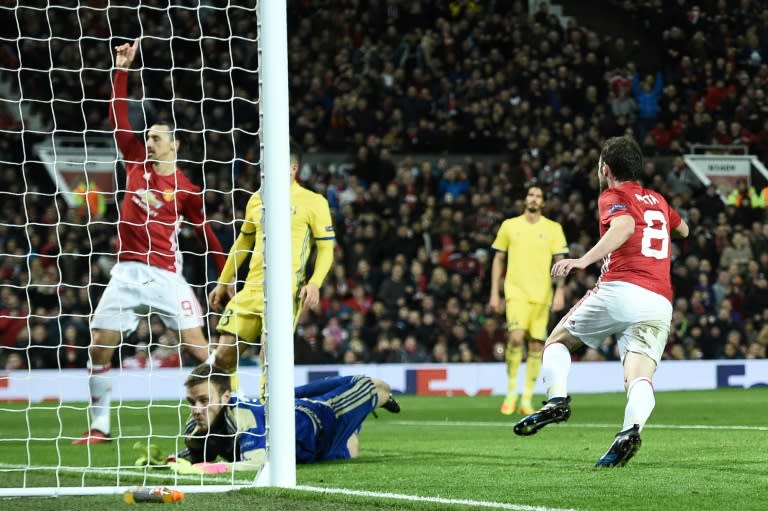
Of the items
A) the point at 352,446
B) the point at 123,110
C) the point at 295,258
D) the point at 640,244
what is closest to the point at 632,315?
the point at 640,244

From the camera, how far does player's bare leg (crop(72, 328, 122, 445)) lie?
831 cm

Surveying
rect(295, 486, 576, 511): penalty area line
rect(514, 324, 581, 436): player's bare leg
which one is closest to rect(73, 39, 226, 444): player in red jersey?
rect(514, 324, 581, 436): player's bare leg

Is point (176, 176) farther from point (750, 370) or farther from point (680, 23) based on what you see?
point (680, 23)

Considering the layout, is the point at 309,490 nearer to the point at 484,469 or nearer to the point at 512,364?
the point at 484,469

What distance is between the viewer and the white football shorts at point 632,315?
243 inches


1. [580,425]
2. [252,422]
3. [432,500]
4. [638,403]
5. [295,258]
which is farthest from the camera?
[580,425]

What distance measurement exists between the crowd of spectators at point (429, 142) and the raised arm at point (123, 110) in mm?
6643

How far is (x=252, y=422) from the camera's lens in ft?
20.9

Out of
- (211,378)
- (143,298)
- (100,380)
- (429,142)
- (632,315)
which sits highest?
(429,142)

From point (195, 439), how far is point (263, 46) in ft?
7.27

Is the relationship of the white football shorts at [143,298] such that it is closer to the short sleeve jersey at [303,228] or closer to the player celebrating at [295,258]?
the player celebrating at [295,258]

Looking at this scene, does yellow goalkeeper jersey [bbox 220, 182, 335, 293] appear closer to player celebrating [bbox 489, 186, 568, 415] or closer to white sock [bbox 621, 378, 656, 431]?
white sock [bbox 621, 378, 656, 431]

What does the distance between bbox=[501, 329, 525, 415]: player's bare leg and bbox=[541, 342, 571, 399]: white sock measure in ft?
17.2

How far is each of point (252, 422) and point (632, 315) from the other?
203cm
